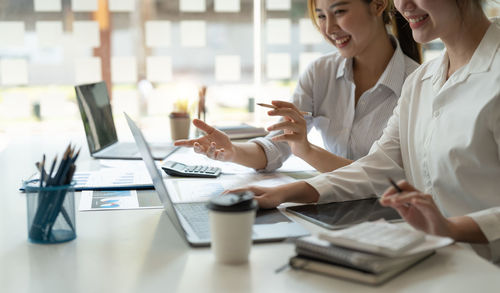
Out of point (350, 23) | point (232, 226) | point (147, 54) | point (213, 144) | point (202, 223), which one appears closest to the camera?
point (232, 226)

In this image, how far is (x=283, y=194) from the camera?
1.35 meters

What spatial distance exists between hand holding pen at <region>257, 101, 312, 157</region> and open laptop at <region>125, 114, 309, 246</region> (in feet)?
1.67

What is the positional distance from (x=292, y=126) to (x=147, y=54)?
7.65ft

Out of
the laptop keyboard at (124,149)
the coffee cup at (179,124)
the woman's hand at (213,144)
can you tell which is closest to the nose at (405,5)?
the woman's hand at (213,144)

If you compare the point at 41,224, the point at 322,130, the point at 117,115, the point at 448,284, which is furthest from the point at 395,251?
the point at 117,115

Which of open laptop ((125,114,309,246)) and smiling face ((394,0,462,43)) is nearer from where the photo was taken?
open laptop ((125,114,309,246))

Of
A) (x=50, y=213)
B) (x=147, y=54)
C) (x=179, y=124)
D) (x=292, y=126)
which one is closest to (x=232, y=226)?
(x=50, y=213)

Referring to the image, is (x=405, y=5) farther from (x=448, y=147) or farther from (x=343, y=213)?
(x=343, y=213)

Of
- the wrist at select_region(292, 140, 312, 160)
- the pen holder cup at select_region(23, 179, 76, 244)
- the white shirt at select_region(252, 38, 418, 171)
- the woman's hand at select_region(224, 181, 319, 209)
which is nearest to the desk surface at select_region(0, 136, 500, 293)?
the pen holder cup at select_region(23, 179, 76, 244)

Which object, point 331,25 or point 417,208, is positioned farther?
point 331,25

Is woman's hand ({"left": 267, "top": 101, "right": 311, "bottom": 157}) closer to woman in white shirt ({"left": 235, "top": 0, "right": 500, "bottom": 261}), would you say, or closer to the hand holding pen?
the hand holding pen

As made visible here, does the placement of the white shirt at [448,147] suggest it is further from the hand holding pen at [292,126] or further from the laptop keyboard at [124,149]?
the laptop keyboard at [124,149]

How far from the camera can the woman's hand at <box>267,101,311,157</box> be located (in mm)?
1772

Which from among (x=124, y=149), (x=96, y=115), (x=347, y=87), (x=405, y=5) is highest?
(x=405, y=5)
